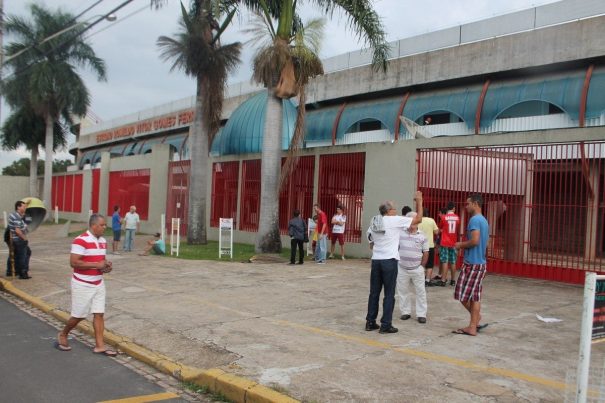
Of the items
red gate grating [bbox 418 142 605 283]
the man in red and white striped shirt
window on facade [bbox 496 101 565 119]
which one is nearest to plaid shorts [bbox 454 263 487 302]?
the man in red and white striped shirt

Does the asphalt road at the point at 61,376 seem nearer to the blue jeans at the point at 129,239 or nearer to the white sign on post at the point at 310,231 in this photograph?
the white sign on post at the point at 310,231

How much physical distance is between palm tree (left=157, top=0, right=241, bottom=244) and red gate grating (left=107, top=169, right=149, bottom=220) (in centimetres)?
999

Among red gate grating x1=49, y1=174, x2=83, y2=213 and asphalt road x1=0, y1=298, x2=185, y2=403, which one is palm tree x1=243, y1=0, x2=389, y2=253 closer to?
asphalt road x1=0, y1=298, x2=185, y2=403

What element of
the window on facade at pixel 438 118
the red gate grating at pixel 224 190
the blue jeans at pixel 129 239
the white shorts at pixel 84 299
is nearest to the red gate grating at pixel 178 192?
the red gate grating at pixel 224 190

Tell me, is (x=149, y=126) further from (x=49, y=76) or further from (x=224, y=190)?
(x=224, y=190)

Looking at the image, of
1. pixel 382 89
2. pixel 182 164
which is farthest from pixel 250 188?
pixel 382 89

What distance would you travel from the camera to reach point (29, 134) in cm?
4194

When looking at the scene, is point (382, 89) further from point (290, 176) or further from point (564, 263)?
point (564, 263)

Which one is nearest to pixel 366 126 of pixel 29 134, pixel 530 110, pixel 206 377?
pixel 530 110

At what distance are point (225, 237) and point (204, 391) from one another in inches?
484

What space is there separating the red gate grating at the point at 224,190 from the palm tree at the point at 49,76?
720 inches

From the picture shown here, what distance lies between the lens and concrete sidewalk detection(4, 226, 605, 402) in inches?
199

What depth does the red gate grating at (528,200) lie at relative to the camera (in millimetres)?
12156

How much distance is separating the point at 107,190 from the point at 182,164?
33.4 ft
